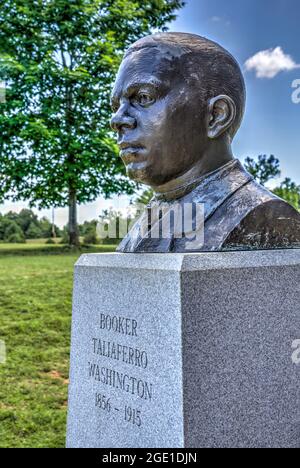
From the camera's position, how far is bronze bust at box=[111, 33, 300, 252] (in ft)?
10.5

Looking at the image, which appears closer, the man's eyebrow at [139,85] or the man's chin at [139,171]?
the man's eyebrow at [139,85]

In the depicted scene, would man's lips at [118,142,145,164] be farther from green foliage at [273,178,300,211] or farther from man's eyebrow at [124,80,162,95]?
green foliage at [273,178,300,211]

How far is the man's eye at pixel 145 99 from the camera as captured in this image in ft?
10.6

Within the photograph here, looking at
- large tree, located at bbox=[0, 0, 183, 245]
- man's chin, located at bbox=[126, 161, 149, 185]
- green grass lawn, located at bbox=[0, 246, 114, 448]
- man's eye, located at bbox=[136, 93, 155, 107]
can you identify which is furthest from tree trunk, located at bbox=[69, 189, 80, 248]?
man's eye, located at bbox=[136, 93, 155, 107]

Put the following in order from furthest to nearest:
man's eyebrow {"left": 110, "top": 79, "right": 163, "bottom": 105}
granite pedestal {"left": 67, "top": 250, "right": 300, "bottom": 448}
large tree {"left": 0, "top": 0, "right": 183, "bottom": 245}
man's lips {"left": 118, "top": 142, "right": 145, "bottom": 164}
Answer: large tree {"left": 0, "top": 0, "right": 183, "bottom": 245} → man's lips {"left": 118, "top": 142, "right": 145, "bottom": 164} → man's eyebrow {"left": 110, "top": 79, "right": 163, "bottom": 105} → granite pedestal {"left": 67, "top": 250, "right": 300, "bottom": 448}

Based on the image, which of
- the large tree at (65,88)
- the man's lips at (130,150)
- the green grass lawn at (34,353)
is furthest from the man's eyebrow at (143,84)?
the large tree at (65,88)

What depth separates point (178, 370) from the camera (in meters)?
2.75

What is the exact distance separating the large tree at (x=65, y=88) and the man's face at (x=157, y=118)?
1047 centimetres

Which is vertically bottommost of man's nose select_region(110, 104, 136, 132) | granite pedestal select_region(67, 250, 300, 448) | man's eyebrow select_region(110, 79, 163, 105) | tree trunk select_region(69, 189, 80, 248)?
granite pedestal select_region(67, 250, 300, 448)

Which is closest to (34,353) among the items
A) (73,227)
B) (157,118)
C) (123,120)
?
(123,120)

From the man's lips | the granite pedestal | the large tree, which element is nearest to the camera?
the granite pedestal

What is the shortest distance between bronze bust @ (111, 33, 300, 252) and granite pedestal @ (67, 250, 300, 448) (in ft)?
0.65

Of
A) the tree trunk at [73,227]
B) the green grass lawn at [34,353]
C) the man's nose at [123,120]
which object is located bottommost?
the green grass lawn at [34,353]

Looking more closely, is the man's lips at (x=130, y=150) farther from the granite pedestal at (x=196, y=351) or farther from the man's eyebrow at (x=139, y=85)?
the granite pedestal at (x=196, y=351)
